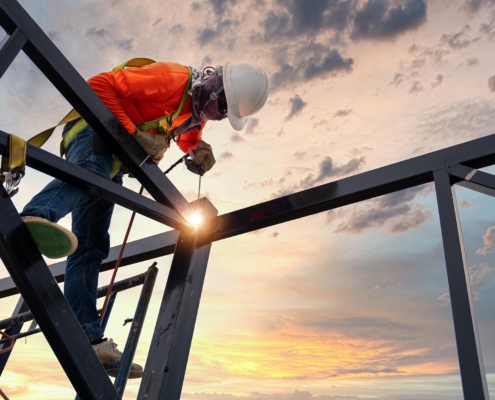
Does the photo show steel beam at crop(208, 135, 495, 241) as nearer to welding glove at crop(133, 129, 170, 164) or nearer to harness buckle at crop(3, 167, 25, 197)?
welding glove at crop(133, 129, 170, 164)

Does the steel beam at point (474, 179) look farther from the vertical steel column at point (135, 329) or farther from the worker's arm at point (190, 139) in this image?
the vertical steel column at point (135, 329)

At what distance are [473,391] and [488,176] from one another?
3.68ft

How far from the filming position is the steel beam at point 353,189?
9.53 feet

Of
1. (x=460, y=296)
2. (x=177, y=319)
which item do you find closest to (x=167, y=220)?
(x=177, y=319)

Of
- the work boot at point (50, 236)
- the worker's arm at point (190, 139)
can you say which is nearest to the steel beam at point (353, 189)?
the worker's arm at point (190, 139)

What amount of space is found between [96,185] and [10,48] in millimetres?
850

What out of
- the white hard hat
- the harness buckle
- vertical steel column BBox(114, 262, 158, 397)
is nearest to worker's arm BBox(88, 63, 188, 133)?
the white hard hat

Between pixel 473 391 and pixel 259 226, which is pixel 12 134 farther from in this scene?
pixel 473 391

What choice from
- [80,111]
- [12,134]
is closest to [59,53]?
[80,111]

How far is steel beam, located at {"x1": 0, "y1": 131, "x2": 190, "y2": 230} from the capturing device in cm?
269

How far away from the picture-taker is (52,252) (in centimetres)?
260

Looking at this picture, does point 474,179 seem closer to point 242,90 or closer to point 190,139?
point 242,90

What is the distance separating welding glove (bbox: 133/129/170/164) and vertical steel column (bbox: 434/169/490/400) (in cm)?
172

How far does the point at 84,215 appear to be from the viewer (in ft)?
11.7
